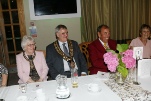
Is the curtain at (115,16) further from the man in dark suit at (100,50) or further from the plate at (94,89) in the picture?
the plate at (94,89)

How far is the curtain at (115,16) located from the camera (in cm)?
446

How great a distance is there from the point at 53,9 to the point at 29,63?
2.11 metres

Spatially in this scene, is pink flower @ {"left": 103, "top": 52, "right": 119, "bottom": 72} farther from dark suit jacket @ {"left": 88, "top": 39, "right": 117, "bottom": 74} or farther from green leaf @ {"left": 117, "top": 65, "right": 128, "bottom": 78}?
dark suit jacket @ {"left": 88, "top": 39, "right": 117, "bottom": 74}

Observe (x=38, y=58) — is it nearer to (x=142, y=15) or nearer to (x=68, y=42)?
(x=68, y=42)

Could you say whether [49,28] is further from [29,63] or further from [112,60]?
[112,60]

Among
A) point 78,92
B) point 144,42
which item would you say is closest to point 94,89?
point 78,92

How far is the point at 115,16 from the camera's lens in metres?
4.62

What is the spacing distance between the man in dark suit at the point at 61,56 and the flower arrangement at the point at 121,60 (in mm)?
920

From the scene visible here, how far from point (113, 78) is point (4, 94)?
114 centimetres

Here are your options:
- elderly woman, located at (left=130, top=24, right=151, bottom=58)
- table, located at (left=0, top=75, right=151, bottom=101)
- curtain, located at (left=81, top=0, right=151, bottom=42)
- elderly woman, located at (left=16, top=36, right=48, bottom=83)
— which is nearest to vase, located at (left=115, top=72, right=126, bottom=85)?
table, located at (left=0, top=75, right=151, bottom=101)

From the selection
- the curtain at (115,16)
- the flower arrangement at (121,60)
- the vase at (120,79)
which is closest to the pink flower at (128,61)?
the flower arrangement at (121,60)

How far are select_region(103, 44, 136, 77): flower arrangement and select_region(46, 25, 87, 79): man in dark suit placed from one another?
92 cm

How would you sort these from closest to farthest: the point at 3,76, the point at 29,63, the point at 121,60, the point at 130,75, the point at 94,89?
the point at 94,89, the point at 121,60, the point at 130,75, the point at 3,76, the point at 29,63

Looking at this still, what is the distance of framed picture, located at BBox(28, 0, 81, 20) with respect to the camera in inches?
169
